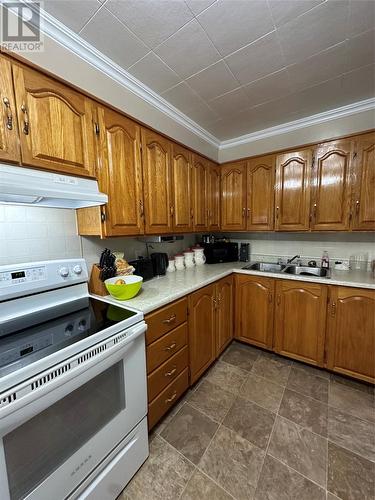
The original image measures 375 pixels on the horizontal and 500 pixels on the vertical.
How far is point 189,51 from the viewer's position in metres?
1.26

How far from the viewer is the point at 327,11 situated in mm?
1041

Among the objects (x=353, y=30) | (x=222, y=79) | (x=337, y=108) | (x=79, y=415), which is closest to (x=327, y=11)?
(x=353, y=30)

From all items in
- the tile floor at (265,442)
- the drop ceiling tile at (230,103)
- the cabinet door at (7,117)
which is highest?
the drop ceiling tile at (230,103)

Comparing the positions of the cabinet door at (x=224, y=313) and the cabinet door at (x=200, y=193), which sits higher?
the cabinet door at (x=200, y=193)

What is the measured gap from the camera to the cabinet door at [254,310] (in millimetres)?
2047

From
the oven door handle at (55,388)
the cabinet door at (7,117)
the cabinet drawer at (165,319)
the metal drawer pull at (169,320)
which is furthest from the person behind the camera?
the metal drawer pull at (169,320)

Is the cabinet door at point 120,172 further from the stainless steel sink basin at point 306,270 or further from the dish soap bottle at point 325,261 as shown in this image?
the dish soap bottle at point 325,261

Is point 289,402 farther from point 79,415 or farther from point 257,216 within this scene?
point 257,216

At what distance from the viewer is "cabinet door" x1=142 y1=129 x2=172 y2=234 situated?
1584mm

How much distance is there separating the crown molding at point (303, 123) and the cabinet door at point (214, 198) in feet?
1.23

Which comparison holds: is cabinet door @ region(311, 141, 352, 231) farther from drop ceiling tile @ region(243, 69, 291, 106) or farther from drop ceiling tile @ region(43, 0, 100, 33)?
drop ceiling tile @ region(43, 0, 100, 33)

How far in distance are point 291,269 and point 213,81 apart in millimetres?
1936

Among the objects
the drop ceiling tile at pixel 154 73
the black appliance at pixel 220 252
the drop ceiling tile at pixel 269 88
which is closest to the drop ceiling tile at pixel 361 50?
the drop ceiling tile at pixel 269 88

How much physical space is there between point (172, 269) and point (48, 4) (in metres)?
1.87
